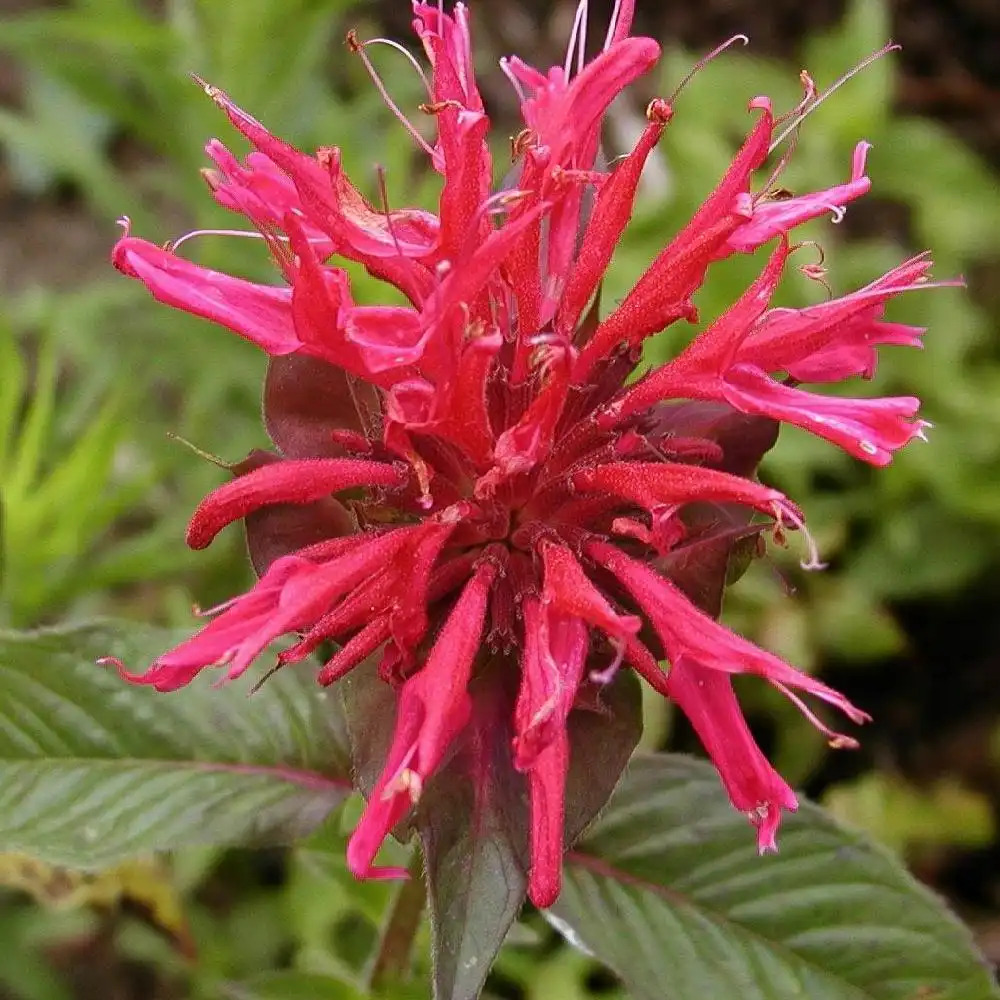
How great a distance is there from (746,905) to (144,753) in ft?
1.58

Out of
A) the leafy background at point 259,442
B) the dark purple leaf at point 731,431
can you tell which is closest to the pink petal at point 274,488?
the dark purple leaf at point 731,431

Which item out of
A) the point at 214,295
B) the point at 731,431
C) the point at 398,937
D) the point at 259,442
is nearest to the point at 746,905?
the point at 398,937

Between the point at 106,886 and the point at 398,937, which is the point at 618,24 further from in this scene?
the point at 106,886

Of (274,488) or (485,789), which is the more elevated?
(274,488)

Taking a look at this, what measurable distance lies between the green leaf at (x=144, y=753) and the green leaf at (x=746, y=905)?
0.22 m

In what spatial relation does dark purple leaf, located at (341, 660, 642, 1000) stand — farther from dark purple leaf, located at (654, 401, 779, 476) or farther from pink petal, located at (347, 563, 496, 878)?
dark purple leaf, located at (654, 401, 779, 476)

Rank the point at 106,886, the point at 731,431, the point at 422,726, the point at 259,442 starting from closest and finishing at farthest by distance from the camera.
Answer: the point at 422,726 < the point at 731,431 < the point at 106,886 < the point at 259,442

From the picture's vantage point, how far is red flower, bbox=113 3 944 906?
698mm

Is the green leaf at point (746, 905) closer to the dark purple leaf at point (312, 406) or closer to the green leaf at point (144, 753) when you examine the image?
the green leaf at point (144, 753)

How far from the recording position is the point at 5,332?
4.65 ft

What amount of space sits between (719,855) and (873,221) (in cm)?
181

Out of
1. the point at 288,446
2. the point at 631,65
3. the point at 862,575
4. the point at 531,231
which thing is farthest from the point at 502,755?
the point at 862,575

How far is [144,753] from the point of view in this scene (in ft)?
3.02

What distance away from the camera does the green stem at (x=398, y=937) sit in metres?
0.92
